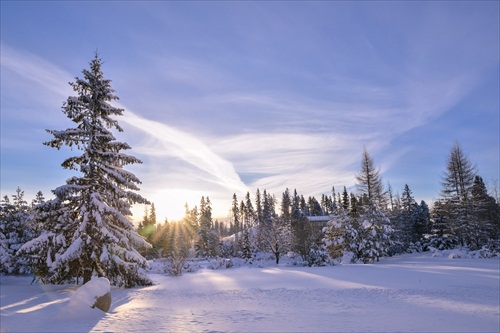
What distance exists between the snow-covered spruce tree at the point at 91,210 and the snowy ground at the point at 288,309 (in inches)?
62.2

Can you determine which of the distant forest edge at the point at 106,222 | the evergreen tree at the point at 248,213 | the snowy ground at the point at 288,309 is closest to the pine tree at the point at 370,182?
the distant forest edge at the point at 106,222

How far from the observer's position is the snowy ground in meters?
8.20

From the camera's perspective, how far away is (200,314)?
9.80 meters

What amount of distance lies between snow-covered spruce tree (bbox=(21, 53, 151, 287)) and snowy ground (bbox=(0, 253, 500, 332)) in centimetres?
158

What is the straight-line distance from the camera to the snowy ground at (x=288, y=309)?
26.9 feet

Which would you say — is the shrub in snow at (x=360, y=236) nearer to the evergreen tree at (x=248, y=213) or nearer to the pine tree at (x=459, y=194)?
the pine tree at (x=459, y=194)


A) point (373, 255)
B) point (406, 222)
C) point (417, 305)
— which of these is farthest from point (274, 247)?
point (417, 305)

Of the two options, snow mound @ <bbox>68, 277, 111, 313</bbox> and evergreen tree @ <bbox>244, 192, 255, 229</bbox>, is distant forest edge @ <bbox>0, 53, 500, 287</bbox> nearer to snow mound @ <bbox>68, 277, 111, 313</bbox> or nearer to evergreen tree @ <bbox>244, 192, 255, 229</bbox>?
snow mound @ <bbox>68, 277, 111, 313</bbox>

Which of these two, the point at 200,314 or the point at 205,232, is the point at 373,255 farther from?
the point at 205,232

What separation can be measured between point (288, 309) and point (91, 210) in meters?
10.7

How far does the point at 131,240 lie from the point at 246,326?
10836mm

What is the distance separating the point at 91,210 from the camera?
1562 centimetres

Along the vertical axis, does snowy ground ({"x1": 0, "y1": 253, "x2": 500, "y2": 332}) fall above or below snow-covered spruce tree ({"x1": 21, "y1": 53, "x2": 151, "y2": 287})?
below

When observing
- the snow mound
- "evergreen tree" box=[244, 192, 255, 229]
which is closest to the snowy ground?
the snow mound
